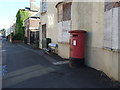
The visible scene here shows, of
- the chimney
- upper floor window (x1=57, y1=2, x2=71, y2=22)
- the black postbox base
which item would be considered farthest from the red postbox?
the chimney

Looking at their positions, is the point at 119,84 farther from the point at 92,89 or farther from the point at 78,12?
the point at 78,12

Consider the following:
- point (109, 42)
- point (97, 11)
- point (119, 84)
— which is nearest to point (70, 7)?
point (97, 11)

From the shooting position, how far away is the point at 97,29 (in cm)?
571

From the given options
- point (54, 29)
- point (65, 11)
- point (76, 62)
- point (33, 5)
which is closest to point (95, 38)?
point (76, 62)

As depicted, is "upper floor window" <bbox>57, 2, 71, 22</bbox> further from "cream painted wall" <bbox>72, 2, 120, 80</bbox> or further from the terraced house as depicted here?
"cream painted wall" <bbox>72, 2, 120, 80</bbox>

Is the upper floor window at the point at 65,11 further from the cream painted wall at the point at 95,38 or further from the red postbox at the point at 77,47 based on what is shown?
the red postbox at the point at 77,47

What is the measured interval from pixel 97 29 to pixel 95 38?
398 mm

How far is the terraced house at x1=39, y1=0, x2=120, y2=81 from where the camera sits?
4.41 metres

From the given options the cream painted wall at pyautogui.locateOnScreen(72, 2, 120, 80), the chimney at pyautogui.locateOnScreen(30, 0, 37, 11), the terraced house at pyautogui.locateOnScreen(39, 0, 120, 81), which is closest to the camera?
A: the terraced house at pyautogui.locateOnScreen(39, 0, 120, 81)

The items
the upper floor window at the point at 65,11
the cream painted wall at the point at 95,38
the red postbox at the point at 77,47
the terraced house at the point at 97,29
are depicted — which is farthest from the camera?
the upper floor window at the point at 65,11

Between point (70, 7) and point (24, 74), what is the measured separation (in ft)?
15.6

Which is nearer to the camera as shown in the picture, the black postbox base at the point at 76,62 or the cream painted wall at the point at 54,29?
the black postbox base at the point at 76,62

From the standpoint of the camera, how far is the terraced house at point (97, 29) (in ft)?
14.5

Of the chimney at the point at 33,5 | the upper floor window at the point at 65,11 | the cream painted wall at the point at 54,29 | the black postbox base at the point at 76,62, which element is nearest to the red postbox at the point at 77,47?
the black postbox base at the point at 76,62
